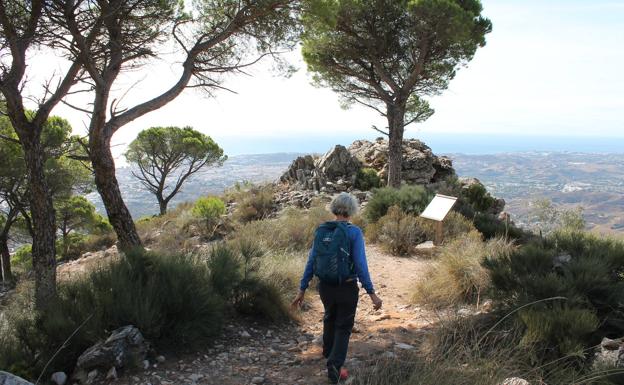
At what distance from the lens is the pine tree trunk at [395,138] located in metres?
15.5

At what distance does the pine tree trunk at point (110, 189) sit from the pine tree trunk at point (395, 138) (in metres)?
10.4

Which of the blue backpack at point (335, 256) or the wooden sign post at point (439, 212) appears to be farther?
the wooden sign post at point (439, 212)

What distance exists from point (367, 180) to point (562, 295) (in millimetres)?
13337

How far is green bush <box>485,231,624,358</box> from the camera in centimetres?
396

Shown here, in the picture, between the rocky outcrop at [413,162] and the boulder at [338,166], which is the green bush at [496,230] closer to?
the rocky outcrop at [413,162]

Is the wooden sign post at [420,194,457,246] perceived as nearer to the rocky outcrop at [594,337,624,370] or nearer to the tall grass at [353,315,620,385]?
the tall grass at [353,315,620,385]

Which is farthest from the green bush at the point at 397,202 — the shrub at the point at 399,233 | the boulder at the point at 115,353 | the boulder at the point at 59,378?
the boulder at the point at 59,378

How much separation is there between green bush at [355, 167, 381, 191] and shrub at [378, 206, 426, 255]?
22.6ft

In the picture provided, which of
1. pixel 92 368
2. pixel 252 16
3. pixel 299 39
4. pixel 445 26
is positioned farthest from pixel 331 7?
pixel 92 368

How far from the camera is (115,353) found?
3.95 metres

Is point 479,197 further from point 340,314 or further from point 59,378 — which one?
point 59,378

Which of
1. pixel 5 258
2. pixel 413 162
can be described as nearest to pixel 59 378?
pixel 5 258

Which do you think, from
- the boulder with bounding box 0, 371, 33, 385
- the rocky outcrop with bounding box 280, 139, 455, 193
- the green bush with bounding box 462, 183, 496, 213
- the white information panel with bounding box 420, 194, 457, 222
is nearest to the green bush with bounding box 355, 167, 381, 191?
the rocky outcrop with bounding box 280, 139, 455, 193

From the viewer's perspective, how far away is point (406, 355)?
409 centimetres
